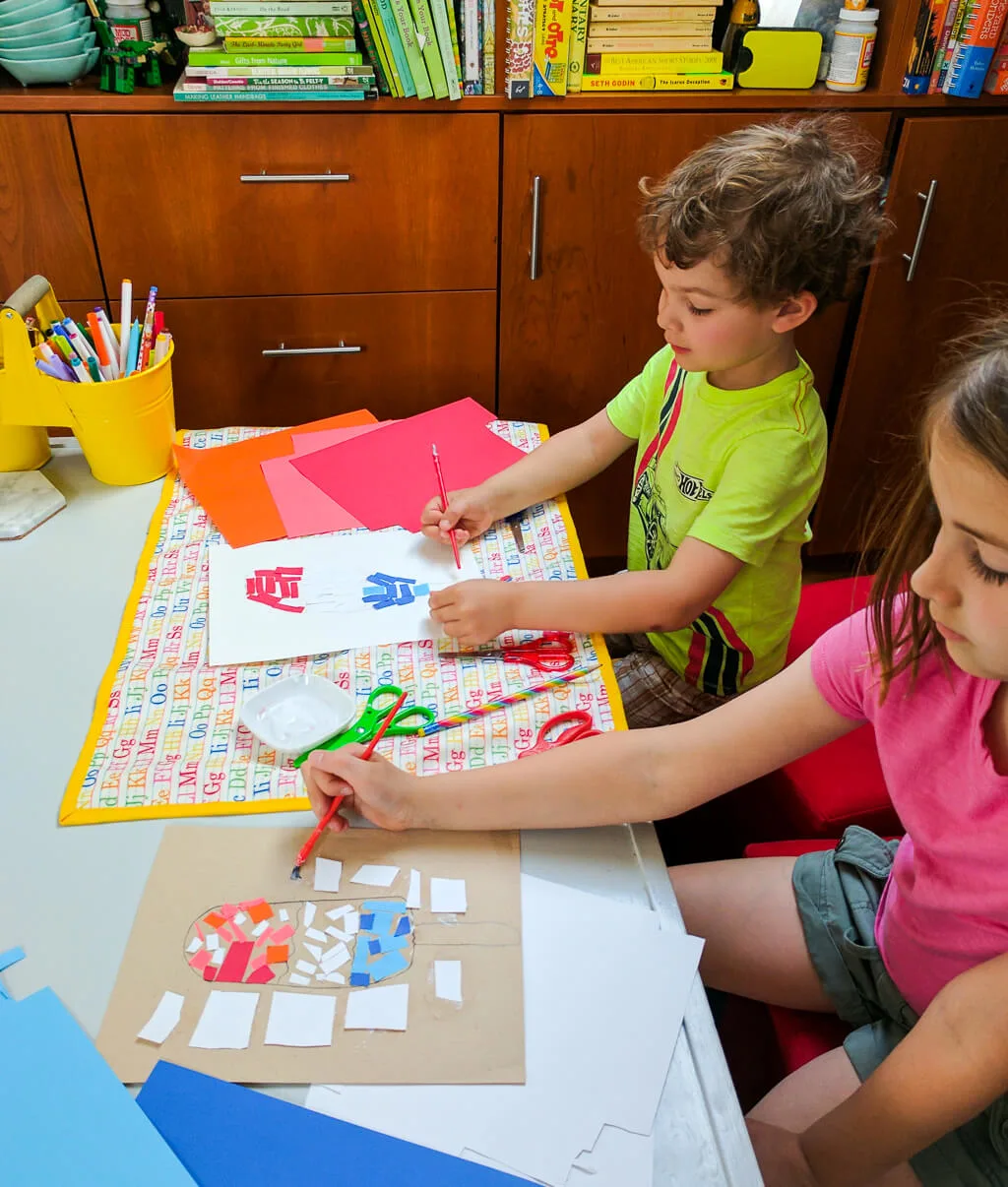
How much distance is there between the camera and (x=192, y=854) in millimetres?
789

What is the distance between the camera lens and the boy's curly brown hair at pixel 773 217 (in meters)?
1.08

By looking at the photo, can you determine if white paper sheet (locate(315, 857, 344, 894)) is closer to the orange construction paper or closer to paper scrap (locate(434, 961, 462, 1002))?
paper scrap (locate(434, 961, 462, 1002))

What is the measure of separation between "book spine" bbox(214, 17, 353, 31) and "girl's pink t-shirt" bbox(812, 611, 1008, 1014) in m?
1.29

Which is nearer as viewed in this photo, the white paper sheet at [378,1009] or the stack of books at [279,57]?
the white paper sheet at [378,1009]

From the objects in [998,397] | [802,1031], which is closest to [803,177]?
[998,397]

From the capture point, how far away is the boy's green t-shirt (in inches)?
44.5

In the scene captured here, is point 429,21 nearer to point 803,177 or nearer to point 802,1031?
point 803,177

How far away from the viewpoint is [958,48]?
67.4 inches

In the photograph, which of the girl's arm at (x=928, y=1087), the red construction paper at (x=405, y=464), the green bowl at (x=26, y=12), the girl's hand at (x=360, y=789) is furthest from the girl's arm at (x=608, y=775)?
the green bowl at (x=26, y=12)

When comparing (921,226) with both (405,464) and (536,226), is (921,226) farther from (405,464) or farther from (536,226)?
(405,464)

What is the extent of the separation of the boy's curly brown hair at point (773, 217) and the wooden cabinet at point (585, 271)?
24.0 inches

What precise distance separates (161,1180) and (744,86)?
1809 mm

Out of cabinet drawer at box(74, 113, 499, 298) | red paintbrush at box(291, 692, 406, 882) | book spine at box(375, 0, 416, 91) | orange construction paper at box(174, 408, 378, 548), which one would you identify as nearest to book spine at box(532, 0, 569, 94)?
cabinet drawer at box(74, 113, 499, 298)

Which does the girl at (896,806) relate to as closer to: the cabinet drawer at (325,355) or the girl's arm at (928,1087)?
the girl's arm at (928,1087)
